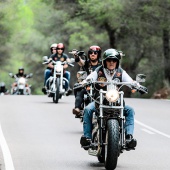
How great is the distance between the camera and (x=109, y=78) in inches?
465

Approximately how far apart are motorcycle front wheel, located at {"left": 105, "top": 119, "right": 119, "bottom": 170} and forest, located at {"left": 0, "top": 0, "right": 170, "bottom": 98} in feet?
88.6

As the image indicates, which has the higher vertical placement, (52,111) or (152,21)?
(152,21)

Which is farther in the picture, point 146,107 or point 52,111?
point 146,107

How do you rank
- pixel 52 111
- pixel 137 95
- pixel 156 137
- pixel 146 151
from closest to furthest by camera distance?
pixel 146 151
pixel 156 137
pixel 52 111
pixel 137 95

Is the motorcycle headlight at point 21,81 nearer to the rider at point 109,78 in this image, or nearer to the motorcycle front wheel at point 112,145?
the rider at point 109,78

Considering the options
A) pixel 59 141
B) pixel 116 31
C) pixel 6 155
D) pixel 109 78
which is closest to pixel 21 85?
pixel 116 31

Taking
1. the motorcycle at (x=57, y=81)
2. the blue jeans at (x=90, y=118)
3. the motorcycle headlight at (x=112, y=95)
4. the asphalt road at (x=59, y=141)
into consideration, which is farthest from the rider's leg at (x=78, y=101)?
the motorcycle at (x=57, y=81)

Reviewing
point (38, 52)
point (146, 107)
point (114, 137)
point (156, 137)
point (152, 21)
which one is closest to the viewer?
point (114, 137)

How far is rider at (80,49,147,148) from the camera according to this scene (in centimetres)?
1144

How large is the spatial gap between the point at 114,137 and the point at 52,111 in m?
12.7

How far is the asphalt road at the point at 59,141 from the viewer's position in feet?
39.0

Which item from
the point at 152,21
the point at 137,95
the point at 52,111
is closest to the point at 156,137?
the point at 52,111

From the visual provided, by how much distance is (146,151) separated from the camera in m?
13.9

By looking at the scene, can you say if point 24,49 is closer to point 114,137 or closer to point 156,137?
point 156,137
